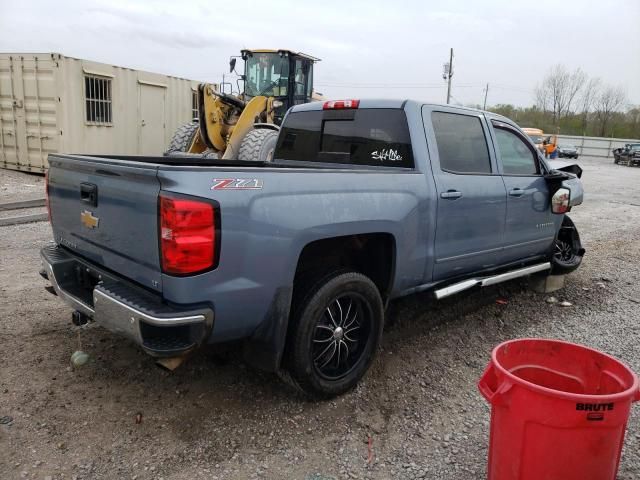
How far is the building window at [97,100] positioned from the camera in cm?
1224

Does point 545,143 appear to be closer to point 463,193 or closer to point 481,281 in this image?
point 481,281

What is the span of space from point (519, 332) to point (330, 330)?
86.7 inches

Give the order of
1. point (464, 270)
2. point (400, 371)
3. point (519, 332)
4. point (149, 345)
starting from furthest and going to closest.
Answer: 1. point (519, 332)
2. point (464, 270)
3. point (400, 371)
4. point (149, 345)

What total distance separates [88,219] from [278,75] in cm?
995

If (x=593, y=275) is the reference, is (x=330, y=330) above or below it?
above

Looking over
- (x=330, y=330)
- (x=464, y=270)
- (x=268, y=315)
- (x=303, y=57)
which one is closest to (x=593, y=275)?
(x=464, y=270)

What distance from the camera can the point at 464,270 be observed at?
166 inches

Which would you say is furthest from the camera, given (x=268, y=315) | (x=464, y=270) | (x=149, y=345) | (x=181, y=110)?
(x=181, y=110)

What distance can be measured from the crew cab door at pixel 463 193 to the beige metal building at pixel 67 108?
34.0 ft

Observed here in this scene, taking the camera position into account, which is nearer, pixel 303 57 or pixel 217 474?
pixel 217 474

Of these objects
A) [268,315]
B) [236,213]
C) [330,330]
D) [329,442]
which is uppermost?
[236,213]

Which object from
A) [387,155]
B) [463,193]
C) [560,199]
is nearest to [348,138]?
[387,155]

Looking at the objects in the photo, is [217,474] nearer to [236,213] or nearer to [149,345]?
[149,345]

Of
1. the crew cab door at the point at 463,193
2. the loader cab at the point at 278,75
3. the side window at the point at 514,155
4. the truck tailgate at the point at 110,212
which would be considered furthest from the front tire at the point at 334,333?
the loader cab at the point at 278,75
